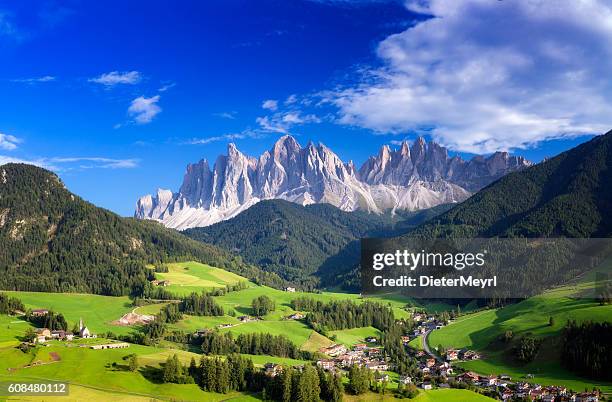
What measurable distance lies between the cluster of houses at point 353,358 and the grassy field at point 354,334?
488cm

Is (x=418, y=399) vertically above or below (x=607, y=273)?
below

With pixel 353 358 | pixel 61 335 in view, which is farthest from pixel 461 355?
pixel 61 335

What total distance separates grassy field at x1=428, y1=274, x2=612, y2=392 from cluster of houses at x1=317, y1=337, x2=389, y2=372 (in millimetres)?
19960

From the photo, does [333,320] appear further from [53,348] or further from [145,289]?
[53,348]

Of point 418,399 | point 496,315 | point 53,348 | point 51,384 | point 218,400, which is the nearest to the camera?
point 51,384

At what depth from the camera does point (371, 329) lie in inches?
7505

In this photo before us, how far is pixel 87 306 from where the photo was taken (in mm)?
176125

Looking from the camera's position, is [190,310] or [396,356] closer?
[396,356]

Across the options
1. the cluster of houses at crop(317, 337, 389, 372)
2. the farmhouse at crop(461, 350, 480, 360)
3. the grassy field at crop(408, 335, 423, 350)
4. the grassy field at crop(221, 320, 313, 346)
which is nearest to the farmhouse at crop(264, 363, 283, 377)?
the cluster of houses at crop(317, 337, 389, 372)

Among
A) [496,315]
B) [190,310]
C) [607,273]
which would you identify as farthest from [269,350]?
[607,273]

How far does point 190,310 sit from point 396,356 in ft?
235

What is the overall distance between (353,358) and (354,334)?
38.8 metres

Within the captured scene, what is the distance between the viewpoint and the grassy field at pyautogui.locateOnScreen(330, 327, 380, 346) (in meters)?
172

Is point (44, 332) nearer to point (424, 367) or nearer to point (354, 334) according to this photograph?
point (424, 367)
